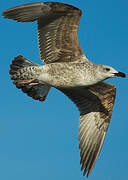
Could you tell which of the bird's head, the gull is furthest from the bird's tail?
the bird's head

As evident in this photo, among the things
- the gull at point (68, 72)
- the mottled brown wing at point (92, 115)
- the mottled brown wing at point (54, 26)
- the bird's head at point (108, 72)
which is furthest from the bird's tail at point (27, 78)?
the bird's head at point (108, 72)

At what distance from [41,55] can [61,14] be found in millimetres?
1540

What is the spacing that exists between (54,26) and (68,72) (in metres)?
1.38

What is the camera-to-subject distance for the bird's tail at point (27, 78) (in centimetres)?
1214

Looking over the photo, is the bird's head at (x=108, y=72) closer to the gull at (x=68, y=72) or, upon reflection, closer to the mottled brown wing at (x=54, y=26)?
the gull at (x=68, y=72)

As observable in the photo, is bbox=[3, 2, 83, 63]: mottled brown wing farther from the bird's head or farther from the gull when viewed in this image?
the bird's head

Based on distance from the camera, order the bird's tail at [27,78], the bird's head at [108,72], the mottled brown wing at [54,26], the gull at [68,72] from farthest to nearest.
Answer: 1. the bird's tail at [27,78]
2. the bird's head at [108,72]
3. the gull at [68,72]
4. the mottled brown wing at [54,26]

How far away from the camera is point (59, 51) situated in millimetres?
12070

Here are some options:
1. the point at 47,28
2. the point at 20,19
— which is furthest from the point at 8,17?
the point at 47,28

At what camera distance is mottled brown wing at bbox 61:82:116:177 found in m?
12.7

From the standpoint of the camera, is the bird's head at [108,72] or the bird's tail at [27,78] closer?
the bird's head at [108,72]

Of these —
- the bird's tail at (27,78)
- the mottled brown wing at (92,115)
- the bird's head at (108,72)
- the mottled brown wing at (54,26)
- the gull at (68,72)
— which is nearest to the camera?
the mottled brown wing at (54,26)

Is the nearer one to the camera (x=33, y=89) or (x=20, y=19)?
(x=20, y=19)

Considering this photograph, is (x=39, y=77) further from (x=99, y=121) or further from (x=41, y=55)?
(x=99, y=121)
